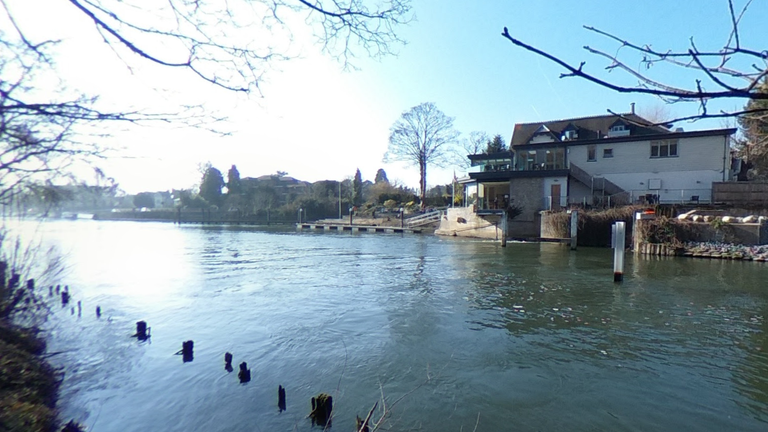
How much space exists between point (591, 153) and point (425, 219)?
18.6 metres

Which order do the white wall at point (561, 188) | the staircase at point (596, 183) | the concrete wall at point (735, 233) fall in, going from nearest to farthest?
the concrete wall at point (735, 233), the white wall at point (561, 188), the staircase at point (596, 183)

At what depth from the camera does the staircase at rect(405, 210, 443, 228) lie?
4525cm

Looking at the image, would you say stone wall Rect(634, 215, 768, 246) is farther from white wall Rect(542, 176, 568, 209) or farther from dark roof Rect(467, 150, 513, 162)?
dark roof Rect(467, 150, 513, 162)

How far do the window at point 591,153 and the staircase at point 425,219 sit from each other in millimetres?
16590

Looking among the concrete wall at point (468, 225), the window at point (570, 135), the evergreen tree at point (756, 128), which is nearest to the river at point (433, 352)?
the evergreen tree at point (756, 128)

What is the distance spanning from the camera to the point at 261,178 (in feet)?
294

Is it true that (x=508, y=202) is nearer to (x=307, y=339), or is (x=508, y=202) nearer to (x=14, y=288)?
(x=307, y=339)

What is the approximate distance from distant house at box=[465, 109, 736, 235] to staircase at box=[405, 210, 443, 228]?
10316 mm

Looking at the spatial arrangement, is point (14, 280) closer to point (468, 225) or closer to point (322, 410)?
point (322, 410)

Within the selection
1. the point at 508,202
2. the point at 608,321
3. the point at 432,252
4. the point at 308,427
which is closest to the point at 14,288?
the point at 308,427

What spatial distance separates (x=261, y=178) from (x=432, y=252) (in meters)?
73.1

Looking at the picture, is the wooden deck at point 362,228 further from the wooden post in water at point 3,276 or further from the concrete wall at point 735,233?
the wooden post in water at point 3,276

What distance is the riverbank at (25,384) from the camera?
4168 mm

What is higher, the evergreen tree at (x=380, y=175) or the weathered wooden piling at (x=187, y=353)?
the evergreen tree at (x=380, y=175)
